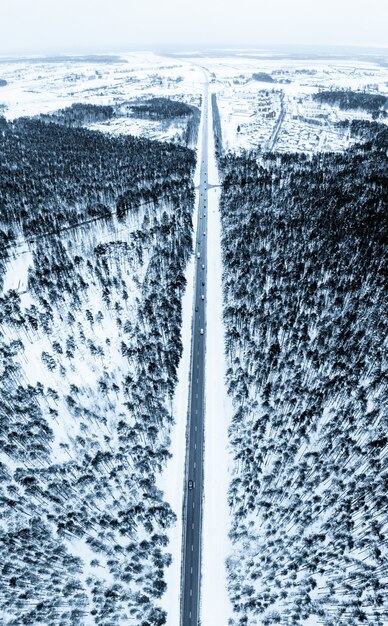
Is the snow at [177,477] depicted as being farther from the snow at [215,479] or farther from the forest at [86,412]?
the snow at [215,479]

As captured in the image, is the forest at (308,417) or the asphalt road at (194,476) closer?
the forest at (308,417)

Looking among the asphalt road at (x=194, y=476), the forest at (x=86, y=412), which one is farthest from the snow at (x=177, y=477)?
the forest at (x=86, y=412)

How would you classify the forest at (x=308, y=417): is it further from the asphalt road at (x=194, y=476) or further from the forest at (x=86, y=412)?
the forest at (x=86, y=412)

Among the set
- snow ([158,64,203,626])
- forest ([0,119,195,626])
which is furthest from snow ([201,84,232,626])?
forest ([0,119,195,626])

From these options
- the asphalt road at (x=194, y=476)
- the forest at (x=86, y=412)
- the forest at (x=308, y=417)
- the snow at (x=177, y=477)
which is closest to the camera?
the forest at (x=308, y=417)

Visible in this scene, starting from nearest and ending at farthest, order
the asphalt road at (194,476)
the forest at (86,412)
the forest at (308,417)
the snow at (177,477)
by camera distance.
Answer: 1. the forest at (308,417)
2. the snow at (177,477)
3. the forest at (86,412)
4. the asphalt road at (194,476)

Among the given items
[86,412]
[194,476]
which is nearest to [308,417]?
[194,476]

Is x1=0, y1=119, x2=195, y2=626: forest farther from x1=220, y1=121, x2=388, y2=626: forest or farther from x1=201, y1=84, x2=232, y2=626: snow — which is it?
x1=220, y1=121, x2=388, y2=626: forest
